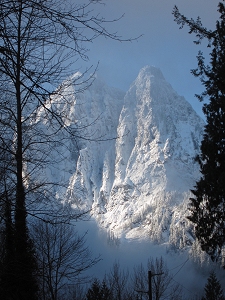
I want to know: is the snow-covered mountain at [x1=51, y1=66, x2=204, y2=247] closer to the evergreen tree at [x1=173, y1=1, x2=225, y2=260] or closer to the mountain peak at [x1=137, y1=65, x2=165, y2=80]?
the mountain peak at [x1=137, y1=65, x2=165, y2=80]

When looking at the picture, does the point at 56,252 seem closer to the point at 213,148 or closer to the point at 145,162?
the point at 213,148

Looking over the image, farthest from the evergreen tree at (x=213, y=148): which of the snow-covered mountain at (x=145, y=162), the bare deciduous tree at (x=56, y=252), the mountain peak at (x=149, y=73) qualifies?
the mountain peak at (x=149, y=73)

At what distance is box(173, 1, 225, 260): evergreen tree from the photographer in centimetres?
972

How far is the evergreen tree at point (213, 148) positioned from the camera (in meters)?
9.72

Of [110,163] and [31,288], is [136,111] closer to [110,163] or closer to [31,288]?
[110,163]

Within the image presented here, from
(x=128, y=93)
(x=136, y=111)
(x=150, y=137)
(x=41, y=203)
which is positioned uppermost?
(x=128, y=93)

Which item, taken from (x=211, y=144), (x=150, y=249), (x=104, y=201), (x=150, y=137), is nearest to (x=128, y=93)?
(x=150, y=137)

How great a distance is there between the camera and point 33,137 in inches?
232

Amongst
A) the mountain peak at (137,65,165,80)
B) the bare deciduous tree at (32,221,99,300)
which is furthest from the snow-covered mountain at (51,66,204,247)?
the bare deciduous tree at (32,221,99,300)

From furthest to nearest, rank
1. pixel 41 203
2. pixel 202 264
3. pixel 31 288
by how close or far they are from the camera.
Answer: pixel 202 264
pixel 31 288
pixel 41 203

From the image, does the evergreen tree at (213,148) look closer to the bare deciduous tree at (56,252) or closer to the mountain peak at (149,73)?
the bare deciduous tree at (56,252)

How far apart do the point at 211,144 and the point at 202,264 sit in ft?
253

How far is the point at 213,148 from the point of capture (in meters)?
9.95

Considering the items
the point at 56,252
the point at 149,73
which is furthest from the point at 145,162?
the point at 56,252
